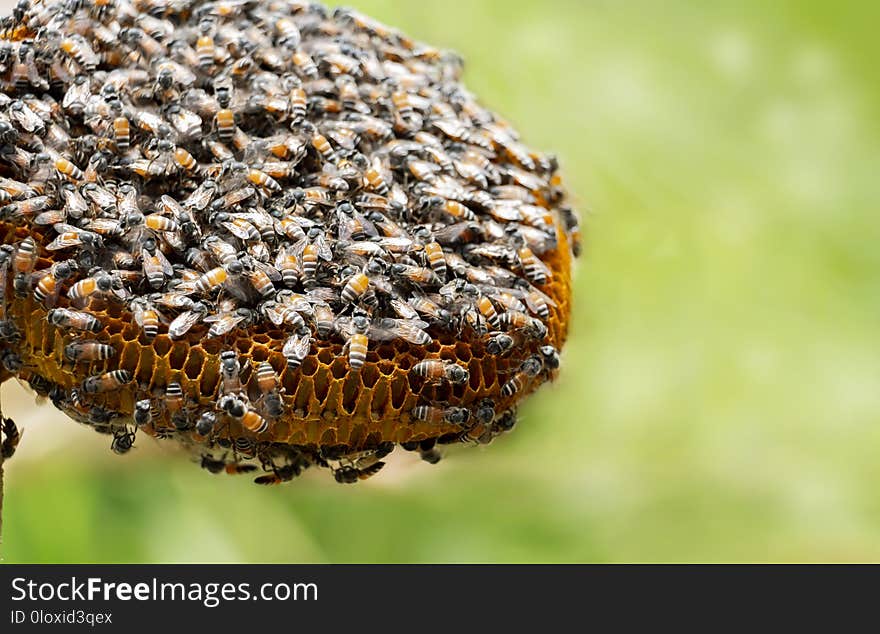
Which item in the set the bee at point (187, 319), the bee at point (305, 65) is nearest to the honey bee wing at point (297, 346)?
the bee at point (187, 319)

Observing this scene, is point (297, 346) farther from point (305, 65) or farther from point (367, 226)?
point (305, 65)

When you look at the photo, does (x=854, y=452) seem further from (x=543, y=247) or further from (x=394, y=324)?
(x=394, y=324)

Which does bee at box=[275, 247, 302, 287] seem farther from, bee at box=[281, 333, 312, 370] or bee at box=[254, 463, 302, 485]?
bee at box=[254, 463, 302, 485]

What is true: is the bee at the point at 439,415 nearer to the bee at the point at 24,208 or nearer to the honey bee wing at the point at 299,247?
the honey bee wing at the point at 299,247

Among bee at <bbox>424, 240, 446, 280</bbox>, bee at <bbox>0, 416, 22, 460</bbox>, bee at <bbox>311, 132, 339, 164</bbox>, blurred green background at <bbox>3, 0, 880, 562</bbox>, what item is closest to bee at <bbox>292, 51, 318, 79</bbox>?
bee at <bbox>311, 132, 339, 164</bbox>

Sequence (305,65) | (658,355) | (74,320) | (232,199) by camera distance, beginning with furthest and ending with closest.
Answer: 1. (658,355)
2. (305,65)
3. (232,199)
4. (74,320)

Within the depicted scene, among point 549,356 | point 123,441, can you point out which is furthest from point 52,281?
point 549,356
